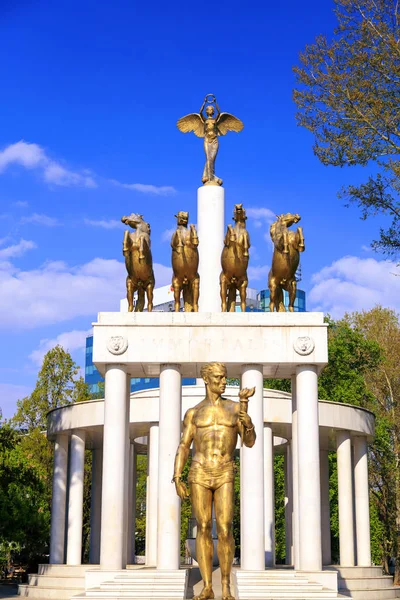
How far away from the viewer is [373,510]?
4244cm

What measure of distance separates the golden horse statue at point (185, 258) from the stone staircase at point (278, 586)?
24.7ft

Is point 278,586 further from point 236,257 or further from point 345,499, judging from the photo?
point 345,499

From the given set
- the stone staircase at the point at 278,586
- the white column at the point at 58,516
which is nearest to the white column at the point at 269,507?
the stone staircase at the point at 278,586

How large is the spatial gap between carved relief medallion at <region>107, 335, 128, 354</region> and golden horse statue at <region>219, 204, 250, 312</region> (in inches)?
123

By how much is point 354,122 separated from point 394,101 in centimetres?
103

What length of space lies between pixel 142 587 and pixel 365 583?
38.0 feet

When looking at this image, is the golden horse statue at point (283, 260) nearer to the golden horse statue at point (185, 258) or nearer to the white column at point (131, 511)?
the golden horse statue at point (185, 258)

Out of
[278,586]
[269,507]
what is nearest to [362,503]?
[269,507]

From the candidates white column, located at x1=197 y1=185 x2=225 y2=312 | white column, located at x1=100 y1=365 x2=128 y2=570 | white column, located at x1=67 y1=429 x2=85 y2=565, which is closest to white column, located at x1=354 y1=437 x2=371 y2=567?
white column, located at x1=197 y1=185 x2=225 y2=312

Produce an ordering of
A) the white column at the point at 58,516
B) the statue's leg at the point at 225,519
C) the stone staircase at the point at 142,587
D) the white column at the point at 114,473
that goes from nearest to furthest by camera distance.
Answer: the statue's leg at the point at 225,519
the stone staircase at the point at 142,587
the white column at the point at 114,473
the white column at the point at 58,516

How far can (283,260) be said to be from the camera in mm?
23406

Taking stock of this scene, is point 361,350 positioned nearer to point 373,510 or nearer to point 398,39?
point 373,510

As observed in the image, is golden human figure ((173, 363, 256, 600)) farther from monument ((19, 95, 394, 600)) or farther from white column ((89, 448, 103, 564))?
white column ((89, 448, 103, 564))

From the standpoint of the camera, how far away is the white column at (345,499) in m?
29.4
